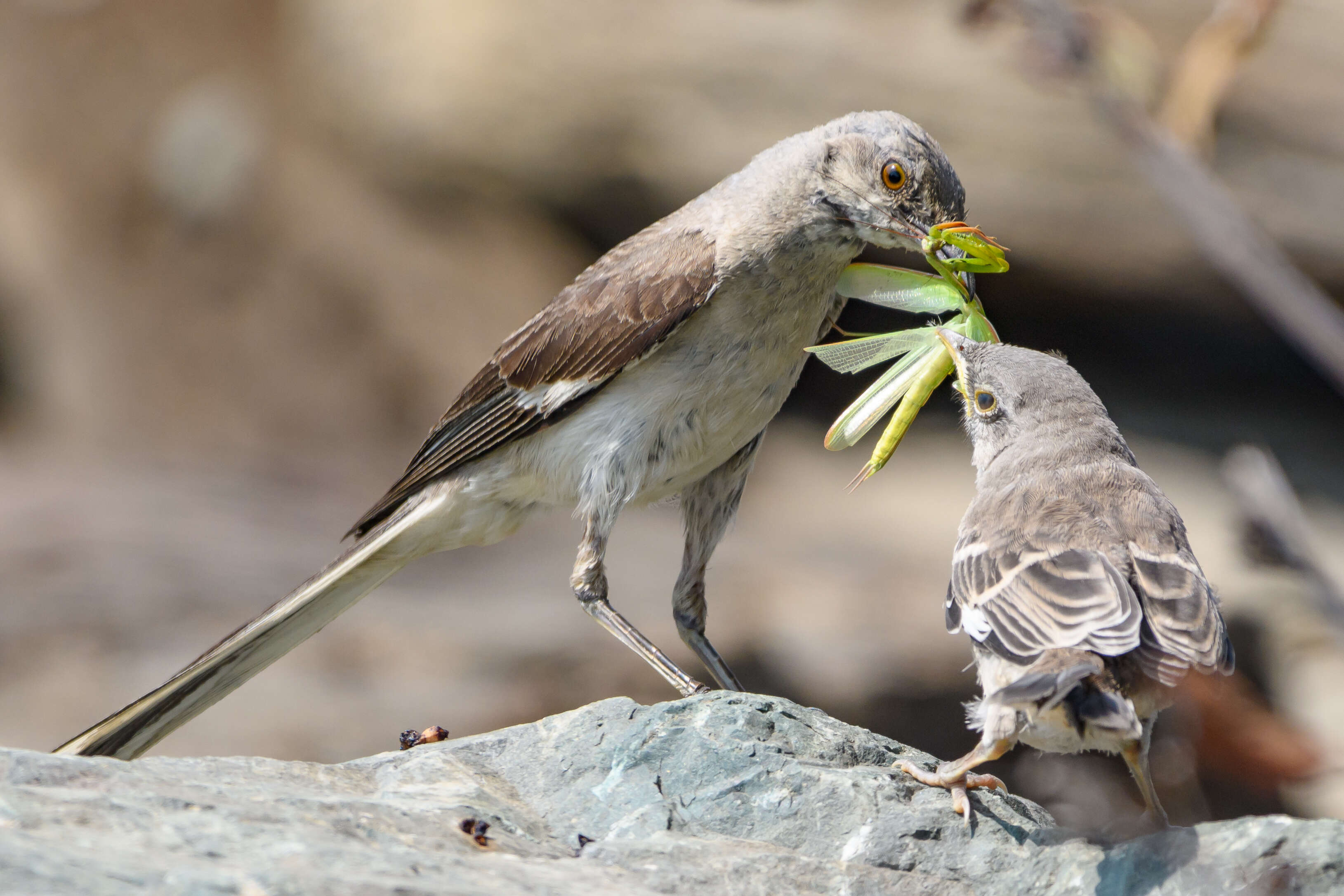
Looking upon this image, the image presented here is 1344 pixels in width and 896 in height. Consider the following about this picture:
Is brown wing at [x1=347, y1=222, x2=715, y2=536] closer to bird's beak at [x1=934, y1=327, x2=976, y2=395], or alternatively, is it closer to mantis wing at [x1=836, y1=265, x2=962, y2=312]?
mantis wing at [x1=836, y1=265, x2=962, y2=312]

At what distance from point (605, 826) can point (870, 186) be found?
106 inches

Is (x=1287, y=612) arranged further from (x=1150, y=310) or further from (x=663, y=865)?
(x=663, y=865)

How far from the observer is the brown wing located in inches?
196

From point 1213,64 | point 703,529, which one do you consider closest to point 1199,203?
point 1213,64

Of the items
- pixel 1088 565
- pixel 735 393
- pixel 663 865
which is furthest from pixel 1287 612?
pixel 663 865

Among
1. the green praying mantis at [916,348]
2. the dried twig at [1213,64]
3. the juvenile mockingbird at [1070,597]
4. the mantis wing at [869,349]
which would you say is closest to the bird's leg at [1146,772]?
the juvenile mockingbird at [1070,597]

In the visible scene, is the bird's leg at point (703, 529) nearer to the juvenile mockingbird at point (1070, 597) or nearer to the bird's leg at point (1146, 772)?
the juvenile mockingbird at point (1070, 597)

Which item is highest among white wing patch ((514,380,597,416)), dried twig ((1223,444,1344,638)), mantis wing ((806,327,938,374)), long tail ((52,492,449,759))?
white wing patch ((514,380,597,416))

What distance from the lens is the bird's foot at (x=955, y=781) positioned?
3.62m

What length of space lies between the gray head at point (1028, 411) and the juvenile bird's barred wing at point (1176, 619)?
0.68 metres

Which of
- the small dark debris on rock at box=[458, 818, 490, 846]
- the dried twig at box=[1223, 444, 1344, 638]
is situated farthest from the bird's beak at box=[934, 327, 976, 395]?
the dried twig at box=[1223, 444, 1344, 638]

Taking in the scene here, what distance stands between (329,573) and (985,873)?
9.76 ft

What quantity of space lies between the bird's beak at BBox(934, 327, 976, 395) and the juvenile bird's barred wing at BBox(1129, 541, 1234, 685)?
1136mm

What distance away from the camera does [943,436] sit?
10930 mm
